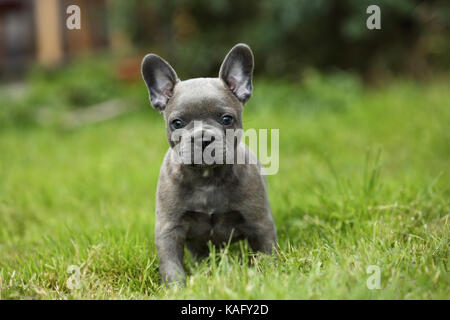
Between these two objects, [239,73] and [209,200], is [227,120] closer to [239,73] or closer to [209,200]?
[239,73]

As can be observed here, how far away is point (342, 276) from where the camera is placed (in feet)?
7.87

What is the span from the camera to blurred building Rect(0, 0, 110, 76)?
15.6 meters

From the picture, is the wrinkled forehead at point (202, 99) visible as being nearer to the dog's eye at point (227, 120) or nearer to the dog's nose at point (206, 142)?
the dog's eye at point (227, 120)

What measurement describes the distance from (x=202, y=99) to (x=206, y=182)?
20.3 inches

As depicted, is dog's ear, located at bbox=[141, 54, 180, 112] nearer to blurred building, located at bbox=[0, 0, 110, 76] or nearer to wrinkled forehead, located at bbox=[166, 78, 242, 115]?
wrinkled forehead, located at bbox=[166, 78, 242, 115]

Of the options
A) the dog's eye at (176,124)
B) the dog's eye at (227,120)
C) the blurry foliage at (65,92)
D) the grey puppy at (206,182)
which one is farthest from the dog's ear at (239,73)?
the blurry foliage at (65,92)

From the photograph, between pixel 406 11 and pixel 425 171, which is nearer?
pixel 425 171

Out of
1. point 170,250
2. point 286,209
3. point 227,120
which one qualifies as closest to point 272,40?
point 286,209

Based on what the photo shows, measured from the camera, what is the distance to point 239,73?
2982 mm

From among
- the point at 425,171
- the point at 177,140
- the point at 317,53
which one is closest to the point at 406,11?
the point at 317,53

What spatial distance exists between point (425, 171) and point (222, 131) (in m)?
2.91

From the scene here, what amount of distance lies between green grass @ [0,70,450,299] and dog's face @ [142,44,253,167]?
62cm

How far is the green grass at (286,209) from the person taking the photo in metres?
2.52
